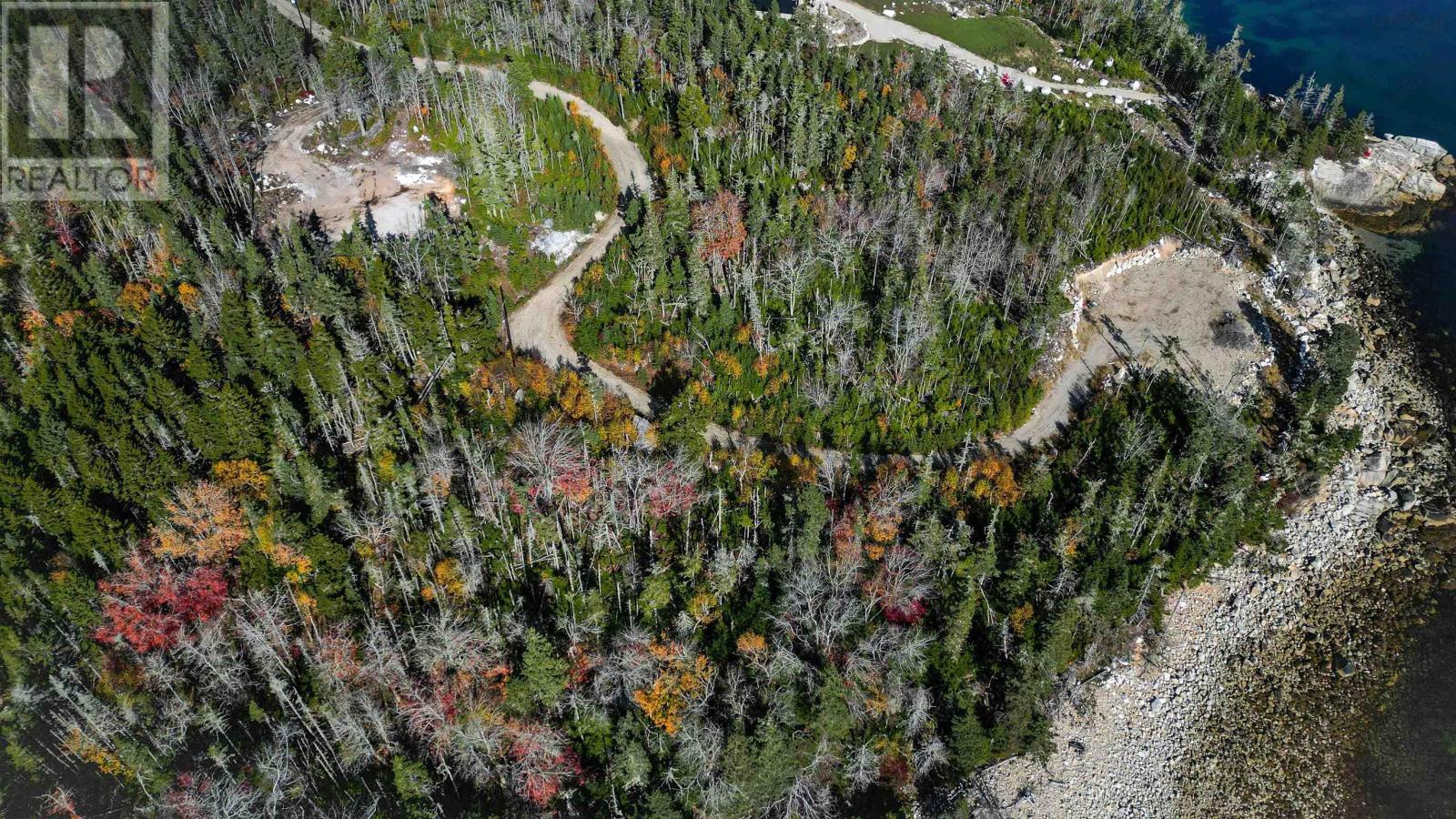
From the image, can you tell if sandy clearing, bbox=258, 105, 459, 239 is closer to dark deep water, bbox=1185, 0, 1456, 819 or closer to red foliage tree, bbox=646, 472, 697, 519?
red foliage tree, bbox=646, 472, 697, 519

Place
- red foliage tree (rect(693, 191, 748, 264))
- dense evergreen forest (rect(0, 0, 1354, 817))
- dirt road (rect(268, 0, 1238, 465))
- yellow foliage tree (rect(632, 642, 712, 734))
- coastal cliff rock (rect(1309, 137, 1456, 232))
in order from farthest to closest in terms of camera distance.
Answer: coastal cliff rock (rect(1309, 137, 1456, 232)) < red foliage tree (rect(693, 191, 748, 264)) < dirt road (rect(268, 0, 1238, 465)) < yellow foliage tree (rect(632, 642, 712, 734)) < dense evergreen forest (rect(0, 0, 1354, 817))

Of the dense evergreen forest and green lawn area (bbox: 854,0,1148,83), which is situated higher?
green lawn area (bbox: 854,0,1148,83)

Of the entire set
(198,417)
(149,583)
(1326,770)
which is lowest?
(1326,770)

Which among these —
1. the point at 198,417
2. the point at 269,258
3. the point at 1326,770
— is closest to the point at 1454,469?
the point at 1326,770

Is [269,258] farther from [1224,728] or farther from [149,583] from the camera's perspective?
[1224,728]

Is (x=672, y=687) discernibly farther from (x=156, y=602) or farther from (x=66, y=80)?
(x=66, y=80)

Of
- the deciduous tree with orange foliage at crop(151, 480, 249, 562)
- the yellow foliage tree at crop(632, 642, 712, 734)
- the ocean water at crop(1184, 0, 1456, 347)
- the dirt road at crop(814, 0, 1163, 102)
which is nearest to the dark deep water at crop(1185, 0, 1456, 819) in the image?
the ocean water at crop(1184, 0, 1456, 347)

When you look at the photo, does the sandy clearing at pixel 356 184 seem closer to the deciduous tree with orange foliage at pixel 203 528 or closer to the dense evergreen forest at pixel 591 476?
the dense evergreen forest at pixel 591 476
